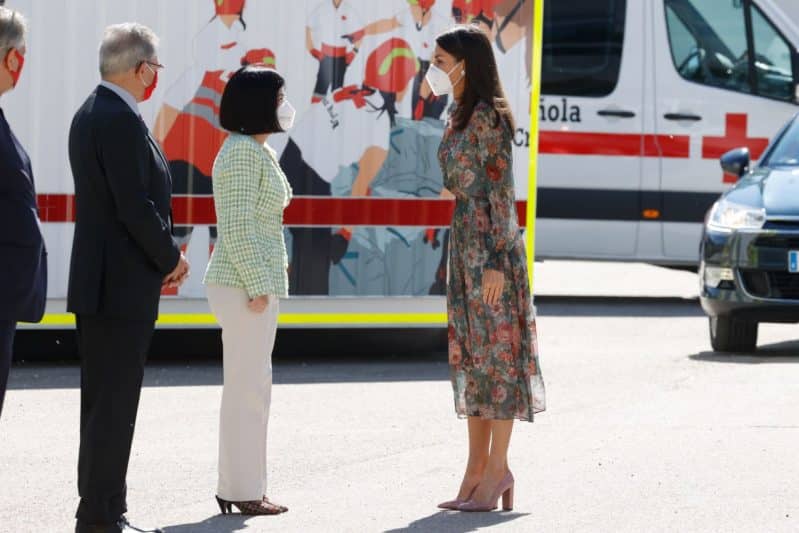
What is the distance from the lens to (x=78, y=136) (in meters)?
5.71

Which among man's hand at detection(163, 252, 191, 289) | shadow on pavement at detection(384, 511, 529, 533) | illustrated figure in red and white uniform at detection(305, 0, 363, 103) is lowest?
shadow on pavement at detection(384, 511, 529, 533)

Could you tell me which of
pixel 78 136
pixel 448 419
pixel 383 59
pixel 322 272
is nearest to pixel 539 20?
pixel 383 59

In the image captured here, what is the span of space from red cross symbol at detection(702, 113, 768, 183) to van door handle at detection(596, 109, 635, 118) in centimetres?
63

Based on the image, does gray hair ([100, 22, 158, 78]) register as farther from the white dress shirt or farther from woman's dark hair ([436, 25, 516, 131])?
woman's dark hair ([436, 25, 516, 131])

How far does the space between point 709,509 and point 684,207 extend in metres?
8.71

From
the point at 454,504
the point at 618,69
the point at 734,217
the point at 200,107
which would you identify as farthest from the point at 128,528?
the point at 618,69

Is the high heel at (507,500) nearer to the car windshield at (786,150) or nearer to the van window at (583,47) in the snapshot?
the car windshield at (786,150)

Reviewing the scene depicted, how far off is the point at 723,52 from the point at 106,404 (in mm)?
10157

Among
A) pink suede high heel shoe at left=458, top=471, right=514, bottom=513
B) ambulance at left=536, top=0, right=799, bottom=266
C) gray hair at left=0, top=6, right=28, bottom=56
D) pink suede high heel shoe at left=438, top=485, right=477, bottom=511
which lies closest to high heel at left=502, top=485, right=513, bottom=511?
pink suede high heel shoe at left=458, top=471, right=514, bottom=513

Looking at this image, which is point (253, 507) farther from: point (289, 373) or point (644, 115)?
point (644, 115)

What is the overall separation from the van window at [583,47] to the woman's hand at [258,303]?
8835 mm

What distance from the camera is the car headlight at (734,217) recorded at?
11227 mm

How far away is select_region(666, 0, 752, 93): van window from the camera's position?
15.0m

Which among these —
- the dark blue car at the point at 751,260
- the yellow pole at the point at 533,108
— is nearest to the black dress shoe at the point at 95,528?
the yellow pole at the point at 533,108
